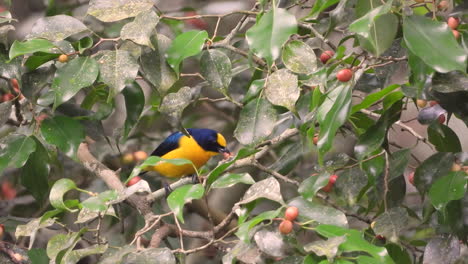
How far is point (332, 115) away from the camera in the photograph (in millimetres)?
1519

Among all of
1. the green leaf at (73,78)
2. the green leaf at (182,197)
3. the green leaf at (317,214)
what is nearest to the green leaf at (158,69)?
the green leaf at (73,78)

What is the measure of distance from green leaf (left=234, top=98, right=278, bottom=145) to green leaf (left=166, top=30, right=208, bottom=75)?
18cm

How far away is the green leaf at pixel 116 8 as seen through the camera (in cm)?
183

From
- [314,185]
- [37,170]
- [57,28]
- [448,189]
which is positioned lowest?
[37,170]

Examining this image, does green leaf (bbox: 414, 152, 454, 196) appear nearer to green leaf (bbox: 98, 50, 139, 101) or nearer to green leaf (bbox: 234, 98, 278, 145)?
green leaf (bbox: 234, 98, 278, 145)

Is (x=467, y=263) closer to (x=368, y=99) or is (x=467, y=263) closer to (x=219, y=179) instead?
(x=368, y=99)

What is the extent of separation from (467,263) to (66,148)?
1.01 meters

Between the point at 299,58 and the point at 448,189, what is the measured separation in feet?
1.38

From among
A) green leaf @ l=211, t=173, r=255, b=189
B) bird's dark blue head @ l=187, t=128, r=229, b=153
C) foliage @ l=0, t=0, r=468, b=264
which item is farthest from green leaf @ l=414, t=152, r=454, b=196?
bird's dark blue head @ l=187, t=128, r=229, b=153

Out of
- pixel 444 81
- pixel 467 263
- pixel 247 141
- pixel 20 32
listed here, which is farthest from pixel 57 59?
pixel 20 32

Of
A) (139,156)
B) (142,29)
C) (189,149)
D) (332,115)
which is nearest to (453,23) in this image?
(332,115)

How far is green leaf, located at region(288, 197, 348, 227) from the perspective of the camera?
4.85ft

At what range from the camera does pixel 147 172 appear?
12.1 feet

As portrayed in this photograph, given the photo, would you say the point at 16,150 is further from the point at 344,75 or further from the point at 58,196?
the point at 344,75
